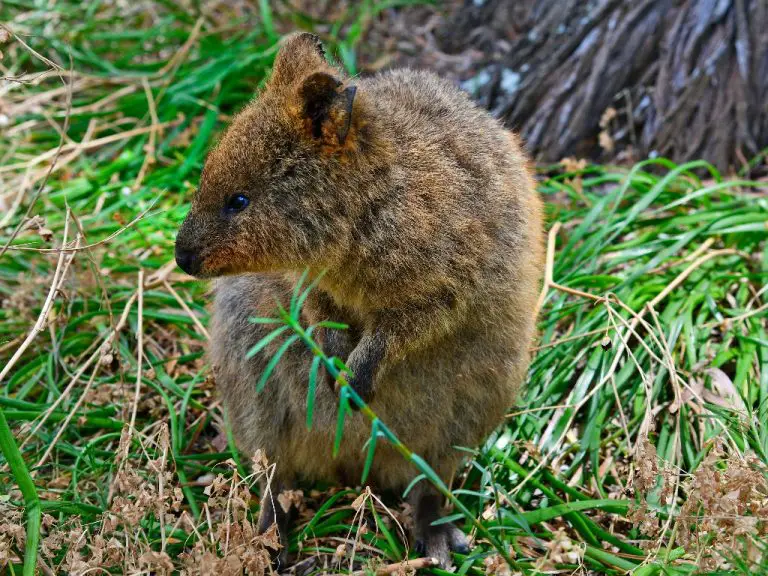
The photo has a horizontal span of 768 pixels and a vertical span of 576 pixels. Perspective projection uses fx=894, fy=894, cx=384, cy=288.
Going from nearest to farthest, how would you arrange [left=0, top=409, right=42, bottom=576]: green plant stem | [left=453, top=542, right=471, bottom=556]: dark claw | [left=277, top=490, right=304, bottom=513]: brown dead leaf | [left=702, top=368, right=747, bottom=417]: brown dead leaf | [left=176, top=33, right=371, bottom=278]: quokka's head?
1. [left=0, top=409, right=42, bottom=576]: green plant stem
2. [left=176, top=33, right=371, bottom=278]: quokka's head
3. [left=277, top=490, right=304, bottom=513]: brown dead leaf
4. [left=453, top=542, right=471, bottom=556]: dark claw
5. [left=702, top=368, right=747, bottom=417]: brown dead leaf

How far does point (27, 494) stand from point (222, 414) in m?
1.26

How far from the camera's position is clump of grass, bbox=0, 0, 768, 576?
3156 mm

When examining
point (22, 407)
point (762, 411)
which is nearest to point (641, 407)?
point (762, 411)

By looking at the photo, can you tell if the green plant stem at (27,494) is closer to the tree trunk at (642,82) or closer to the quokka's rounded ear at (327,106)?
the quokka's rounded ear at (327,106)

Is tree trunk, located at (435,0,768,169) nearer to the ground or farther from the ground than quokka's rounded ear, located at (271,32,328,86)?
nearer to the ground

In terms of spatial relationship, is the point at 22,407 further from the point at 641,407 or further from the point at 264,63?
the point at 264,63

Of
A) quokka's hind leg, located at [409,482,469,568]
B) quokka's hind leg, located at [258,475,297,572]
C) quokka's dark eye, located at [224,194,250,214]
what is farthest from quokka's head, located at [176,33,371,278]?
quokka's hind leg, located at [409,482,469,568]

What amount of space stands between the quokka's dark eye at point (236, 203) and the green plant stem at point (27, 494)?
1.06 meters

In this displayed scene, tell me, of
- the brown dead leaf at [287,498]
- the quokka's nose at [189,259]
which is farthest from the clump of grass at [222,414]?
the quokka's nose at [189,259]

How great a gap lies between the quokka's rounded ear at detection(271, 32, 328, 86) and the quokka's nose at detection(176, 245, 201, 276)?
709 millimetres

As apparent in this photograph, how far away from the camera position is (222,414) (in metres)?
4.31

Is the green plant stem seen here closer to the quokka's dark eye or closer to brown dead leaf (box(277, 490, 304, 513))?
brown dead leaf (box(277, 490, 304, 513))

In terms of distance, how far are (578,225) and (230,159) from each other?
8.77ft

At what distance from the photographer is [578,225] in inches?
209
